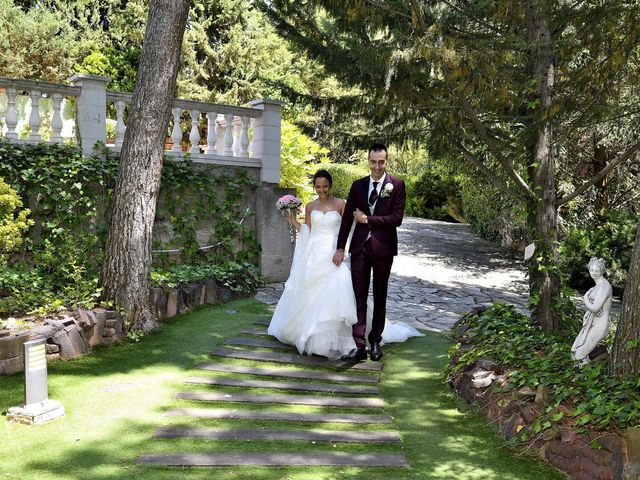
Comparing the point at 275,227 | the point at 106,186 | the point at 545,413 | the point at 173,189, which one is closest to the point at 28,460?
the point at 545,413

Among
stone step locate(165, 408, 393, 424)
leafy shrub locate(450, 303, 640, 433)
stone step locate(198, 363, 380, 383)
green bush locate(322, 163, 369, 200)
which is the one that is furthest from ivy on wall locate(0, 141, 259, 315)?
green bush locate(322, 163, 369, 200)

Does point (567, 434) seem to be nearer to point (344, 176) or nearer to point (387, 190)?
point (387, 190)

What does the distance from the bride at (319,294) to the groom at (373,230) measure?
12cm

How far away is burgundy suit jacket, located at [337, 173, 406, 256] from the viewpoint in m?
5.88

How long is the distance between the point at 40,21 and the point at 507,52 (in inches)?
729

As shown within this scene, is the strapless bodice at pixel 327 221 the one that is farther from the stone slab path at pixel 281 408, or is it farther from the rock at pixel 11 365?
the rock at pixel 11 365

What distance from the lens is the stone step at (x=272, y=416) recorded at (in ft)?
15.6

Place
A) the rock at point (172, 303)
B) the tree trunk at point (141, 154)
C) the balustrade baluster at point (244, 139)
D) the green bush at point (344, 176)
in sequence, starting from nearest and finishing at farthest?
the tree trunk at point (141, 154), the rock at point (172, 303), the balustrade baluster at point (244, 139), the green bush at point (344, 176)

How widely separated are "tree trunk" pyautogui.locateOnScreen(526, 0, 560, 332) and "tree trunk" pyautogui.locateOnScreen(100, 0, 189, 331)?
3792mm

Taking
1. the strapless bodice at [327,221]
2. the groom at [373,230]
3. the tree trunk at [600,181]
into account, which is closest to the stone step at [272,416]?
the groom at [373,230]

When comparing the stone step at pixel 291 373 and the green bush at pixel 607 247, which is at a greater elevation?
the green bush at pixel 607 247

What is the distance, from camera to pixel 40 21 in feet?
65.1

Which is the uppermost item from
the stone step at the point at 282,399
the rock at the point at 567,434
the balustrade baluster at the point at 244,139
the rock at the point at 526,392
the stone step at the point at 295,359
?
the balustrade baluster at the point at 244,139

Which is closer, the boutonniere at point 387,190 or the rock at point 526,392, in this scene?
the rock at point 526,392
